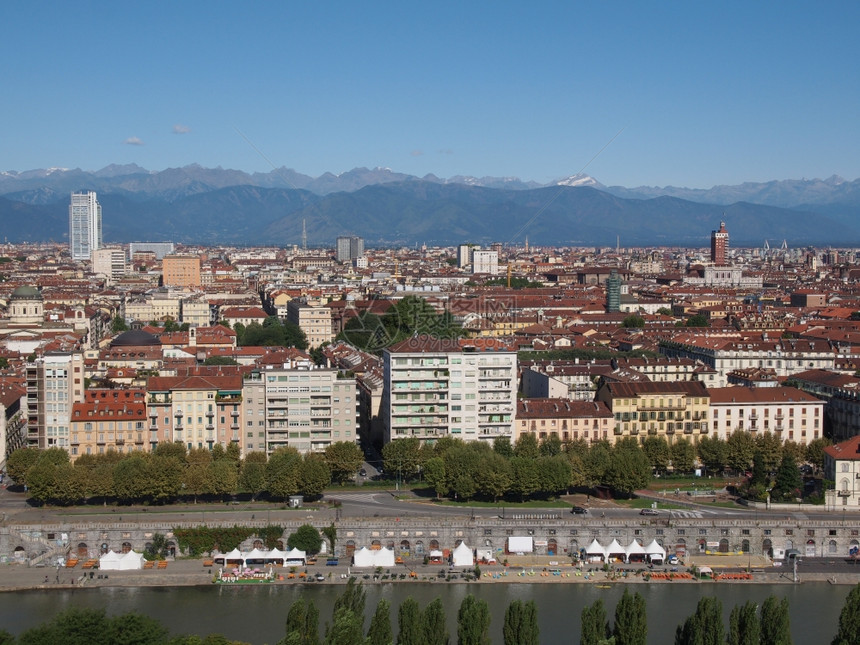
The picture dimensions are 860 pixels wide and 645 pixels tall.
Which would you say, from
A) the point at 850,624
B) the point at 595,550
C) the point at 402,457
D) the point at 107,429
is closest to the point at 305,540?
the point at 402,457

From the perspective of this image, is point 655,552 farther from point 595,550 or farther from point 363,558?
point 363,558

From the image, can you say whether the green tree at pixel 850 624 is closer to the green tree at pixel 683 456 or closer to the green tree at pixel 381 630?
the green tree at pixel 381 630

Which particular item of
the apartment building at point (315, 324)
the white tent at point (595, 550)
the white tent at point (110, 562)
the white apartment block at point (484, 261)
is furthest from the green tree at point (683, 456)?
the white apartment block at point (484, 261)

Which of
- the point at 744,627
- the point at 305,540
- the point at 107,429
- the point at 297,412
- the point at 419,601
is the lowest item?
the point at 419,601

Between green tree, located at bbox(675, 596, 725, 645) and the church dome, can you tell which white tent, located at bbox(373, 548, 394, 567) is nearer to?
green tree, located at bbox(675, 596, 725, 645)

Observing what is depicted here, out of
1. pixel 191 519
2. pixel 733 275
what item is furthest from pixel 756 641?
pixel 733 275

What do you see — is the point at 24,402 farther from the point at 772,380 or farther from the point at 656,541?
the point at 772,380
